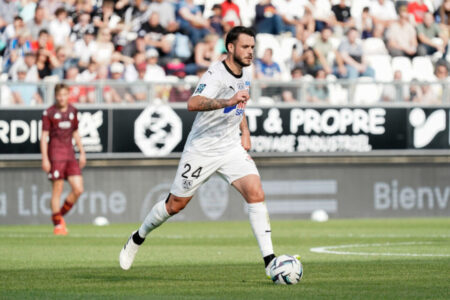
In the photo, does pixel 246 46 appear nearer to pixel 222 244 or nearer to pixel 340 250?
pixel 340 250

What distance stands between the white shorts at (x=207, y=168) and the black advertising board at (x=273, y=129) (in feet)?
34.5

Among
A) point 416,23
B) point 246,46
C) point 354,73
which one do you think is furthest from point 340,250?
point 416,23

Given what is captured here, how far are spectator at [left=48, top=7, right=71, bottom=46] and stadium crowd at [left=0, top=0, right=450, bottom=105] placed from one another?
0.02 meters

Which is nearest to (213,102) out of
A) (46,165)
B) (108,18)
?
(46,165)

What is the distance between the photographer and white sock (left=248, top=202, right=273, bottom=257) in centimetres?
924

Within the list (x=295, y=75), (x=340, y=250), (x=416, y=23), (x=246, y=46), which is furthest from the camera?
(x=416, y=23)

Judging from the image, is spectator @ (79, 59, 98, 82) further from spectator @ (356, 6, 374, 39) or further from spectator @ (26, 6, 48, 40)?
spectator @ (356, 6, 374, 39)

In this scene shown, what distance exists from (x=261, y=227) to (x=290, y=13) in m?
16.1

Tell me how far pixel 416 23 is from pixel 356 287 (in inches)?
703

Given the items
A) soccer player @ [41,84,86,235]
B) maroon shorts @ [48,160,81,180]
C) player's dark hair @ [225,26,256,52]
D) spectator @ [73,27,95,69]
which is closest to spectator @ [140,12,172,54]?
spectator @ [73,27,95,69]

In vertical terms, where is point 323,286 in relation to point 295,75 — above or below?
below

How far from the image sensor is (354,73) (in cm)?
2297

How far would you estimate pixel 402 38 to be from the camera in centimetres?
2456

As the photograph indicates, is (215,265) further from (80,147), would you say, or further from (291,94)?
(291,94)
